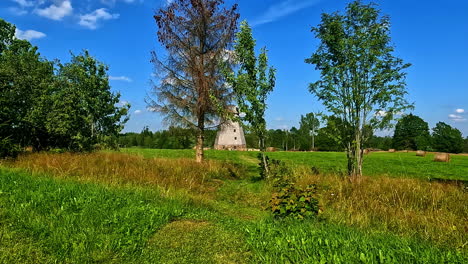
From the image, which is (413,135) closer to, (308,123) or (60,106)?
(308,123)

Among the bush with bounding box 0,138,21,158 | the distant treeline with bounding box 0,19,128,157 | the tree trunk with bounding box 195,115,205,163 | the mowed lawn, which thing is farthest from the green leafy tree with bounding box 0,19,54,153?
the tree trunk with bounding box 195,115,205,163

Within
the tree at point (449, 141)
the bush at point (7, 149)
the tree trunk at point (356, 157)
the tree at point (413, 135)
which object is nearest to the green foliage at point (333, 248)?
the tree trunk at point (356, 157)

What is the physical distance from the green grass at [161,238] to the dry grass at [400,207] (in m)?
0.94

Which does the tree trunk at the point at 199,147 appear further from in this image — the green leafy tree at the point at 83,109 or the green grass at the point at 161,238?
the green grass at the point at 161,238

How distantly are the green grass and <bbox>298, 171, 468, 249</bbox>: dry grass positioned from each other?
3.09 ft

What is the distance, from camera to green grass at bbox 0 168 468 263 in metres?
3.70

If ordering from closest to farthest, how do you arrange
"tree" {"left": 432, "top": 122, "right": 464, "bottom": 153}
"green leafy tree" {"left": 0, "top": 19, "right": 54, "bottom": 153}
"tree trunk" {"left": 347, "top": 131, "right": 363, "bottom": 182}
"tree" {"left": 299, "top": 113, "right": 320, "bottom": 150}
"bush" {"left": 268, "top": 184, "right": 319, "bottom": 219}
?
"bush" {"left": 268, "top": 184, "right": 319, "bottom": 219} → "tree trunk" {"left": 347, "top": 131, "right": 363, "bottom": 182} → "green leafy tree" {"left": 0, "top": 19, "right": 54, "bottom": 153} → "tree" {"left": 432, "top": 122, "right": 464, "bottom": 153} → "tree" {"left": 299, "top": 113, "right": 320, "bottom": 150}

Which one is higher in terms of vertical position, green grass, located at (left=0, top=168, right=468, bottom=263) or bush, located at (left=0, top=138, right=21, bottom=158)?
bush, located at (left=0, top=138, right=21, bottom=158)

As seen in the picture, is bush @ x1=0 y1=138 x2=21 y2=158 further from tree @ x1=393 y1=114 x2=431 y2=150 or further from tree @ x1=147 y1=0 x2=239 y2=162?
tree @ x1=393 y1=114 x2=431 y2=150

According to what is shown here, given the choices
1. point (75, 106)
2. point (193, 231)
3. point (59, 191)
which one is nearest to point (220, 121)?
point (75, 106)

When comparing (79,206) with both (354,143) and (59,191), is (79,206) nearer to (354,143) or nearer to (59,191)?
(59,191)

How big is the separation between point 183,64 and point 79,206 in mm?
13004

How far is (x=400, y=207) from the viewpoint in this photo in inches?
276

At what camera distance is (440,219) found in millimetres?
5871
